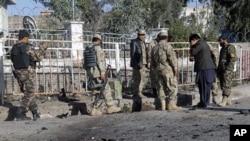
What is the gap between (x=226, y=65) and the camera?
35.2 ft

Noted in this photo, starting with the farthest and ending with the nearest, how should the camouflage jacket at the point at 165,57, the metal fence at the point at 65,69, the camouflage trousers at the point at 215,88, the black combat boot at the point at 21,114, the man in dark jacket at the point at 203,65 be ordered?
the camouflage trousers at the point at 215,88 < the metal fence at the point at 65,69 < the man in dark jacket at the point at 203,65 < the camouflage jacket at the point at 165,57 < the black combat boot at the point at 21,114

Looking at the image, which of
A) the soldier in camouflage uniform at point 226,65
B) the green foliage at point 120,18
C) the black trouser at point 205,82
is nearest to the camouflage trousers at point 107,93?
the black trouser at point 205,82

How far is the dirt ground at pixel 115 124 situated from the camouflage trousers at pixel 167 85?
1.20 ft

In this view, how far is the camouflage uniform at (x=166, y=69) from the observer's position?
9891 mm

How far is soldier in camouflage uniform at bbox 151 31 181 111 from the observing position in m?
9.89

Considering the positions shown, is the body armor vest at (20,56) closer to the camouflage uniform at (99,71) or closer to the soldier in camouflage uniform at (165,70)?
the camouflage uniform at (99,71)

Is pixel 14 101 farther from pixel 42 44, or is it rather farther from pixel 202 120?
pixel 202 120

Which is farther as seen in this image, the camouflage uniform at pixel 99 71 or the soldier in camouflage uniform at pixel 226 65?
the soldier in camouflage uniform at pixel 226 65

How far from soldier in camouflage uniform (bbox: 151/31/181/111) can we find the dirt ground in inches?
13.3

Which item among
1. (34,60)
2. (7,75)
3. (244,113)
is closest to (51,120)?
(34,60)

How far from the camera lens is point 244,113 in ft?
30.8

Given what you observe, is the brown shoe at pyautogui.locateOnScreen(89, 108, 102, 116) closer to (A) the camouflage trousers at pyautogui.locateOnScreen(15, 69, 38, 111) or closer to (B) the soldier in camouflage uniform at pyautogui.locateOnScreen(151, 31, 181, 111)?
(A) the camouflage trousers at pyautogui.locateOnScreen(15, 69, 38, 111)

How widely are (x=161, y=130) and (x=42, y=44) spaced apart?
9.59 ft

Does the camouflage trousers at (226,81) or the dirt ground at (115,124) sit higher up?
the camouflage trousers at (226,81)
